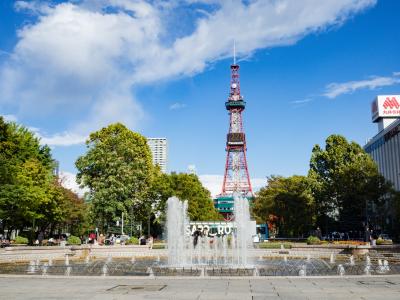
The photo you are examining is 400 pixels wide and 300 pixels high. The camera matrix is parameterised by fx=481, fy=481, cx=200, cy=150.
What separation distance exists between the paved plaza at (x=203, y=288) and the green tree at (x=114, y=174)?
3498 centimetres

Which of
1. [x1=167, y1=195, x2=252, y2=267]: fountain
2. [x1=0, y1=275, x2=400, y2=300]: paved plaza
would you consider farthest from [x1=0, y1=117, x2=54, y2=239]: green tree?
[x1=0, y1=275, x2=400, y2=300]: paved plaza

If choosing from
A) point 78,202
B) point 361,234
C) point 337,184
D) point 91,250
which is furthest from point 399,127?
point 91,250

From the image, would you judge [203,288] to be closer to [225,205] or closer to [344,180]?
[344,180]

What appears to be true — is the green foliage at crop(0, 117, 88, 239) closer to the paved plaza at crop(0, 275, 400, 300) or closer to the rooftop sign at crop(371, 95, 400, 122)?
the paved plaza at crop(0, 275, 400, 300)

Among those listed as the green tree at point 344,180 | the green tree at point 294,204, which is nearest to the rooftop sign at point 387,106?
the green tree at point 294,204

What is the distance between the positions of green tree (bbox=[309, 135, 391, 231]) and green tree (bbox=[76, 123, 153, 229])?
2079cm

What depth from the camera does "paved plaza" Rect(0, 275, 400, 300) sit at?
12.5m

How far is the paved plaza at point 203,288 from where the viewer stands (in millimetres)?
12500

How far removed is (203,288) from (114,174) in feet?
135

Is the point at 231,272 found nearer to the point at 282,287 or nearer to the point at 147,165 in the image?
the point at 282,287

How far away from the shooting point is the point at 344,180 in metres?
51.4

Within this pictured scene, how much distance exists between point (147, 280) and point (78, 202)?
51.8 m

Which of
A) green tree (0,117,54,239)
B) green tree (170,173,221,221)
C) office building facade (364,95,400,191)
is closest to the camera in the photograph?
green tree (0,117,54,239)

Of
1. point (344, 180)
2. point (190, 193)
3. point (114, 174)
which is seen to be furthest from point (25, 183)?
point (344, 180)
